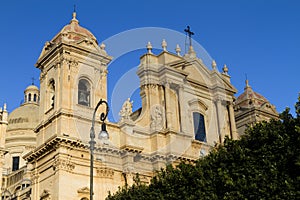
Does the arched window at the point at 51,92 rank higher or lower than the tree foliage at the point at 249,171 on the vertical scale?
higher

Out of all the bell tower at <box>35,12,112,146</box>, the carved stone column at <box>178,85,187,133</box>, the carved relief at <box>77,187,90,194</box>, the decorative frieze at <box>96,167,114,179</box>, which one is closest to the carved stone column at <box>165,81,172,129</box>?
the carved stone column at <box>178,85,187,133</box>

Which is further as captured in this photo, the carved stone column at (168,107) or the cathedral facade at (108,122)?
the carved stone column at (168,107)

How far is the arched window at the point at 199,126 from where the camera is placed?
37.0 m

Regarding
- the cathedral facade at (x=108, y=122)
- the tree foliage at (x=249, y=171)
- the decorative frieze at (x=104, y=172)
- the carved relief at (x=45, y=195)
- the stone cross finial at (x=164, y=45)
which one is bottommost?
the tree foliage at (x=249, y=171)

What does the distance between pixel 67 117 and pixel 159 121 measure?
6620 mm

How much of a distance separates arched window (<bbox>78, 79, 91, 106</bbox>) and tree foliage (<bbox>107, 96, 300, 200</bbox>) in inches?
490

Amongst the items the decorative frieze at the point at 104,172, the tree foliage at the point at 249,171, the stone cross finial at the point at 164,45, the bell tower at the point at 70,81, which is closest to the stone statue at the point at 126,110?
the bell tower at the point at 70,81

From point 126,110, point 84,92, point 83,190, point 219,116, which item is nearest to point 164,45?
point 219,116

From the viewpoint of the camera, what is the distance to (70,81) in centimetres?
3216

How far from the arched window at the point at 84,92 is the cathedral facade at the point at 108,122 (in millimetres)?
65

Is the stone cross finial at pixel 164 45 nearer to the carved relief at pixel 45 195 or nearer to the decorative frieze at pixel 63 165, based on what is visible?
the decorative frieze at pixel 63 165

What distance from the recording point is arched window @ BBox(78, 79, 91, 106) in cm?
3275

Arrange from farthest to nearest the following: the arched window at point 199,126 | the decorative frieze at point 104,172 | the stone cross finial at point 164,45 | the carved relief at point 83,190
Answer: the stone cross finial at point 164,45, the arched window at point 199,126, the decorative frieze at point 104,172, the carved relief at point 83,190

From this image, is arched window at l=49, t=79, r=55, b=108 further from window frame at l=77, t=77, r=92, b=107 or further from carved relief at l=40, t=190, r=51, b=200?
carved relief at l=40, t=190, r=51, b=200
